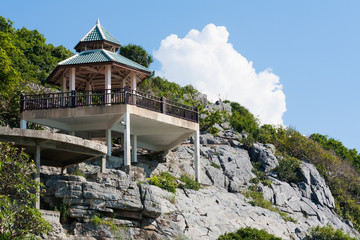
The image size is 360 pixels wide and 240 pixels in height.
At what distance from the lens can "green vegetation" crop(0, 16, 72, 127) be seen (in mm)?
32875

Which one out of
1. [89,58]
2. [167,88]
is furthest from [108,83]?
[167,88]

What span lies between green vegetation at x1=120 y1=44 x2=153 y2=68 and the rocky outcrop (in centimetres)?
1337

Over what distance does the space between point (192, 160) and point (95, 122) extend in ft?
26.4

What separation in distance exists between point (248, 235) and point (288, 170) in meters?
13.6

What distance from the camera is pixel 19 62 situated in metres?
46.3

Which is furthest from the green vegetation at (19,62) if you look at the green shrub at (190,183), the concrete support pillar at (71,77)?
the green shrub at (190,183)

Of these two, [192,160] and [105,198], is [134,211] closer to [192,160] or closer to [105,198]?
[105,198]

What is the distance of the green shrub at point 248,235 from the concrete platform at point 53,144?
7.13 meters

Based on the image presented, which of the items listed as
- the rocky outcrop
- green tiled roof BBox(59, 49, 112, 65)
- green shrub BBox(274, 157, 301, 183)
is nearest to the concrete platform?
the rocky outcrop

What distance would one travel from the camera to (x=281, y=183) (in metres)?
39.4

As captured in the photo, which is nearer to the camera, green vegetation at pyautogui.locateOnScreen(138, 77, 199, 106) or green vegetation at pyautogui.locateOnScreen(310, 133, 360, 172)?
green vegetation at pyautogui.locateOnScreen(138, 77, 199, 106)

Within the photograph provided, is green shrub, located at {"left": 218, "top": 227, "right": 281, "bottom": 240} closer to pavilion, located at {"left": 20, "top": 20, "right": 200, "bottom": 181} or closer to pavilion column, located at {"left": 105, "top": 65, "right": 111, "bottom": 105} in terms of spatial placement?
pavilion, located at {"left": 20, "top": 20, "right": 200, "bottom": 181}

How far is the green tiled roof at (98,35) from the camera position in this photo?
33.4 m

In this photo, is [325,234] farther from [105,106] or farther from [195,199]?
[105,106]
